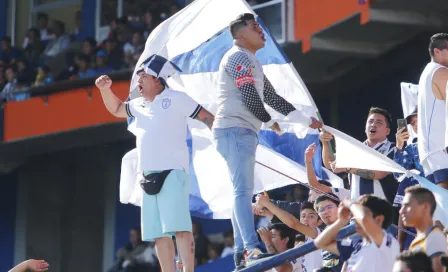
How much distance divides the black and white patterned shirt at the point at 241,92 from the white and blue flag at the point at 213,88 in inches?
48.4

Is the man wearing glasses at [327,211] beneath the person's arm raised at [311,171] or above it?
beneath

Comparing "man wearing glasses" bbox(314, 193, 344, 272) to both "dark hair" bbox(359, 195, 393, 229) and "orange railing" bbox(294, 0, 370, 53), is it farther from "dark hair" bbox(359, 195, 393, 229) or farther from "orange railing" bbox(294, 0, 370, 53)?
"orange railing" bbox(294, 0, 370, 53)

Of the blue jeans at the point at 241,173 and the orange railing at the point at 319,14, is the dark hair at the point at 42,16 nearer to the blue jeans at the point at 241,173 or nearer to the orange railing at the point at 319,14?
the orange railing at the point at 319,14

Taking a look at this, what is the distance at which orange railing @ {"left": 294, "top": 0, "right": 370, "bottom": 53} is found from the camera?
14906 mm

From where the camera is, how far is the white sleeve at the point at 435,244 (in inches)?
282

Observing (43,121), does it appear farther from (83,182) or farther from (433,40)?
(433,40)

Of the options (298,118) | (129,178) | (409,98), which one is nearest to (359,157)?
(298,118)

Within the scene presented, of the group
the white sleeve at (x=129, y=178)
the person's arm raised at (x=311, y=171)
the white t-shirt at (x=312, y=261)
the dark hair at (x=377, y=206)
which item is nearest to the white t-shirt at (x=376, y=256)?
the dark hair at (x=377, y=206)

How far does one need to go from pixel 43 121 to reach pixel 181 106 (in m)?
10.4

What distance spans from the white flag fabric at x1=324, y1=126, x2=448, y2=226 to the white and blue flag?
66 centimetres

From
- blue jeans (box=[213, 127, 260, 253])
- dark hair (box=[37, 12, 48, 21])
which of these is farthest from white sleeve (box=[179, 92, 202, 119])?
dark hair (box=[37, 12, 48, 21])

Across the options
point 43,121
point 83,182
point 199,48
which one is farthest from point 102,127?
point 199,48

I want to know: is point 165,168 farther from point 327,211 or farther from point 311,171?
point 311,171

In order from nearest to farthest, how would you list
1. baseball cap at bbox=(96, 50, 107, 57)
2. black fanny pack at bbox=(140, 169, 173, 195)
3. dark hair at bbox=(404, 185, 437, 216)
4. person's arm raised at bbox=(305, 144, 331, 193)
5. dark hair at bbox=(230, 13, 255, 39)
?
dark hair at bbox=(404, 185, 437, 216) → dark hair at bbox=(230, 13, 255, 39) → black fanny pack at bbox=(140, 169, 173, 195) → person's arm raised at bbox=(305, 144, 331, 193) → baseball cap at bbox=(96, 50, 107, 57)
